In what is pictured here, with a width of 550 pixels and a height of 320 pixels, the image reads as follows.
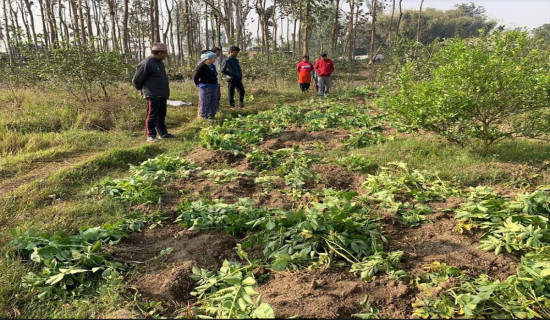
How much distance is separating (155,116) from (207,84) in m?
1.63

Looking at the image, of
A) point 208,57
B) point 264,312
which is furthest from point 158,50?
point 264,312

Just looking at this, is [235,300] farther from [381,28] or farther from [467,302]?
[381,28]

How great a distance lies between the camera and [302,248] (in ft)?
8.38

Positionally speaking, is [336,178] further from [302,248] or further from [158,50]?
[158,50]

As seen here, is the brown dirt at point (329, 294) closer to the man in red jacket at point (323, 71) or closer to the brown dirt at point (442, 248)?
the brown dirt at point (442, 248)

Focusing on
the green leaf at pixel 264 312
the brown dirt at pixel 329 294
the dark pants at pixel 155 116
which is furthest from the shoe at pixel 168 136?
the green leaf at pixel 264 312

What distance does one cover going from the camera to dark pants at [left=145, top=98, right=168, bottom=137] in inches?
246

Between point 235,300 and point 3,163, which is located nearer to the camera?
point 235,300

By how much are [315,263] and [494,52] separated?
3.87 m

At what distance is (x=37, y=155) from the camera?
→ 532 cm

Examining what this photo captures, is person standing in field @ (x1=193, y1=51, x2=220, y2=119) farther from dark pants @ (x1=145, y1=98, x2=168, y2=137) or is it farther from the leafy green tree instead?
the leafy green tree

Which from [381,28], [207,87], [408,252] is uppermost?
[381,28]

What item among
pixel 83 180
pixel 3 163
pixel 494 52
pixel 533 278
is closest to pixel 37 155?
pixel 3 163

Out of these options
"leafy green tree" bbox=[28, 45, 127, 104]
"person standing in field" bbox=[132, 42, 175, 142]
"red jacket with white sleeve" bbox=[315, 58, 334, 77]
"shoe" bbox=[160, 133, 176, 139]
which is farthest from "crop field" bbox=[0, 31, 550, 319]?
"red jacket with white sleeve" bbox=[315, 58, 334, 77]
